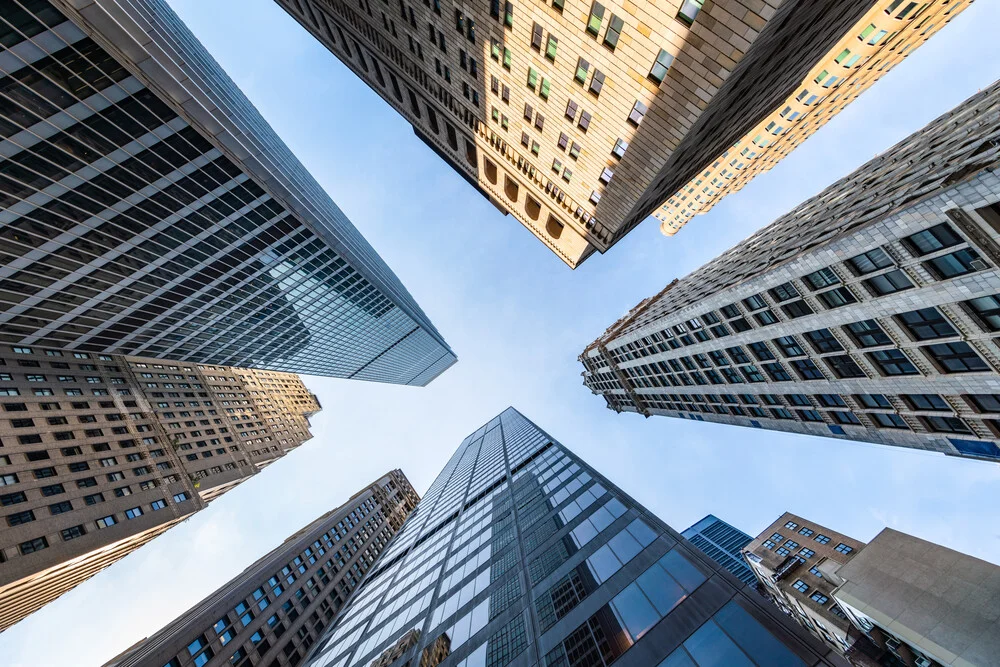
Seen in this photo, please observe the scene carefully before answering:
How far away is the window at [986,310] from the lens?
63.5ft

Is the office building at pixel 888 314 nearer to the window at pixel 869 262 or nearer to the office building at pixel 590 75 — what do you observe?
the window at pixel 869 262

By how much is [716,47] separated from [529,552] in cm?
3173

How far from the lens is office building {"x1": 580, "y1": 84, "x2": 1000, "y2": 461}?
19.8 meters

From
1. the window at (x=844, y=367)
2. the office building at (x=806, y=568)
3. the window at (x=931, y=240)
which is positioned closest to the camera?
the window at (x=931, y=240)

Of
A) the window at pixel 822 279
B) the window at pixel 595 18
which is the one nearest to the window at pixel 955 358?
the window at pixel 822 279

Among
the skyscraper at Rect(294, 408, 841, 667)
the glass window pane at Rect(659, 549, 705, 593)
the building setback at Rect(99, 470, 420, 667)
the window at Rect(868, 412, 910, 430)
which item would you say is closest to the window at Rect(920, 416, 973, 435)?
the window at Rect(868, 412, 910, 430)

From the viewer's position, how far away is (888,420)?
1137 inches

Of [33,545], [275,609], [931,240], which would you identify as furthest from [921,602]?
[33,545]

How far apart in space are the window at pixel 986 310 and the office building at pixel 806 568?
38.5 m

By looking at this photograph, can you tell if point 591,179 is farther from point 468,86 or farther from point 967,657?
point 967,657

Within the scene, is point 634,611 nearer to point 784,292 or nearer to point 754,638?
point 754,638

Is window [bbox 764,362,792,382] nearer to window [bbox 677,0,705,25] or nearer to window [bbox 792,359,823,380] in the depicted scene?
window [bbox 792,359,823,380]

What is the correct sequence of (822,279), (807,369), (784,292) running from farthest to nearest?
(807,369) < (784,292) < (822,279)

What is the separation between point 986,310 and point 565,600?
2616 centimetres
